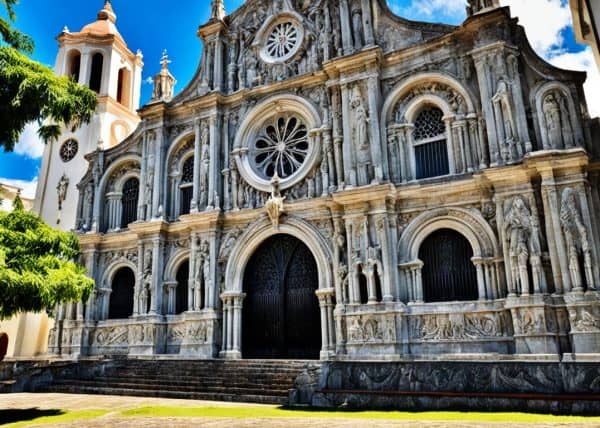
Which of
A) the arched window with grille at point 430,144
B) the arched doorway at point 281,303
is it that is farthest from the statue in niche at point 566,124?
the arched doorway at point 281,303

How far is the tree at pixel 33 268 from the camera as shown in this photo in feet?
30.3

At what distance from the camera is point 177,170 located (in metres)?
21.3

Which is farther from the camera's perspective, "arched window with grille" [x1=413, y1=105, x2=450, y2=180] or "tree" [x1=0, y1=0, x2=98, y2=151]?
"arched window with grille" [x1=413, y1=105, x2=450, y2=180]

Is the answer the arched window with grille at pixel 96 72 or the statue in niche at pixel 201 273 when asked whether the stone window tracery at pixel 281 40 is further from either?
the arched window with grille at pixel 96 72

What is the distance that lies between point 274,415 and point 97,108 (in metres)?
22.0

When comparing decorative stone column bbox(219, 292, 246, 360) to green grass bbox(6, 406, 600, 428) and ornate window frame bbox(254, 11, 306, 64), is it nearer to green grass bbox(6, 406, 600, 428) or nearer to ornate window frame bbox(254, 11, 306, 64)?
green grass bbox(6, 406, 600, 428)

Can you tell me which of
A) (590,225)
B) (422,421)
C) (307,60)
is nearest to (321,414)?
(422,421)

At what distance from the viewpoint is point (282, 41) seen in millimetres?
20234

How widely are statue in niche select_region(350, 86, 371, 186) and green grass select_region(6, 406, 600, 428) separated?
8.28m

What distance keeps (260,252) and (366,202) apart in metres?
4.98

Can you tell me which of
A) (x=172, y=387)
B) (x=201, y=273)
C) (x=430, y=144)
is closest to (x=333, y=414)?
(x=172, y=387)

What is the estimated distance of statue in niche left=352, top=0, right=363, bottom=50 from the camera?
17934 mm

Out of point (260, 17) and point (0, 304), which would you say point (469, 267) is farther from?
point (260, 17)

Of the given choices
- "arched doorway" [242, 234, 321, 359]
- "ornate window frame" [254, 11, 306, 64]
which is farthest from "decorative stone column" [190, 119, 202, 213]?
"ornate window frame" [254, 11, 306, 64]
